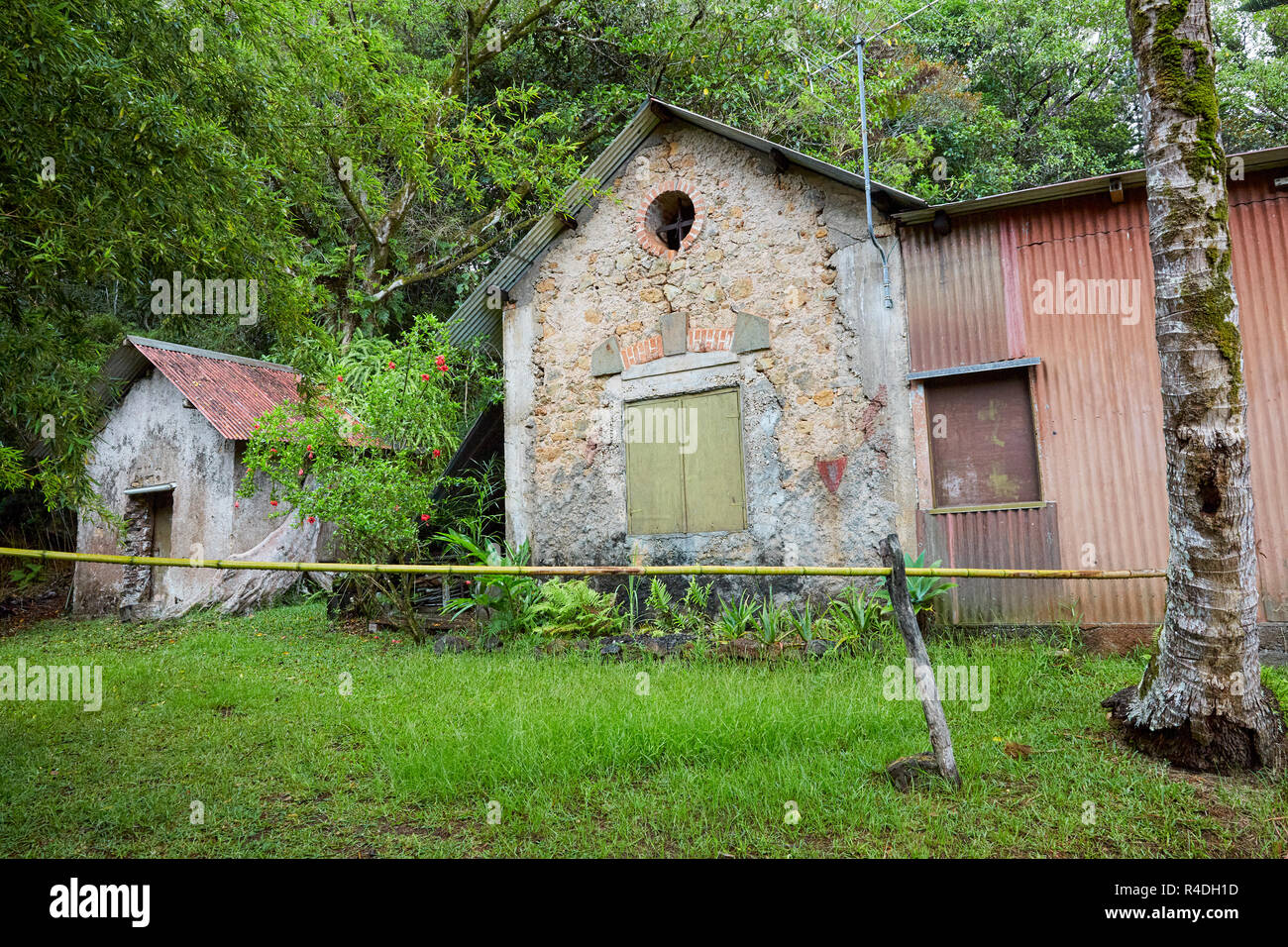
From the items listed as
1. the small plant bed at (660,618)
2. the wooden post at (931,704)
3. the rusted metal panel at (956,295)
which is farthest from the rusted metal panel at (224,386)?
the wooden post at (931,704)

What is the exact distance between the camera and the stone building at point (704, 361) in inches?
290

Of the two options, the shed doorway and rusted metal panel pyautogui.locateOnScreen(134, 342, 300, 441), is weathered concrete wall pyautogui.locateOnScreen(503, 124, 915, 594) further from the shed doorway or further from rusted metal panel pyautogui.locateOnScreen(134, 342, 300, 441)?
the shed doorway

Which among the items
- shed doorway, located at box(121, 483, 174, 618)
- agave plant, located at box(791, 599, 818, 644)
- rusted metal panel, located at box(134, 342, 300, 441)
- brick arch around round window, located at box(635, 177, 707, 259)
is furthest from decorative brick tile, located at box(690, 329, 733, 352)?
shed doorway, located at box(121, 483, 174, 618)

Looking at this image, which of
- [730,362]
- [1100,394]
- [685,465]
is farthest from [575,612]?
[1100,394]

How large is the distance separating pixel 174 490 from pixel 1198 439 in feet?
42.6

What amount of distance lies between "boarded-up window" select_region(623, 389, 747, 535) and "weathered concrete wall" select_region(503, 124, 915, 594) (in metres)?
0.12

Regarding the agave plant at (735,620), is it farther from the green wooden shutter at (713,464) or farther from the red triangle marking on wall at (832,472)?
the red triangle marking on wall at (832,472)

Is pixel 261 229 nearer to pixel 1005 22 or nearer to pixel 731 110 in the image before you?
pixel 731 110

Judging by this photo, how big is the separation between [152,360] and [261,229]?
801cm

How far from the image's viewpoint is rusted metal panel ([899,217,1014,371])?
687 cm

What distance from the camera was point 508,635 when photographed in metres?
7.87

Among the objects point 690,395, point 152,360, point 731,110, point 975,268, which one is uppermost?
point 731,110

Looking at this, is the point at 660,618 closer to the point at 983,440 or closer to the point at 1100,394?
the point at 983,440

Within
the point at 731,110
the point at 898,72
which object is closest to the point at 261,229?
the point at 731,110
